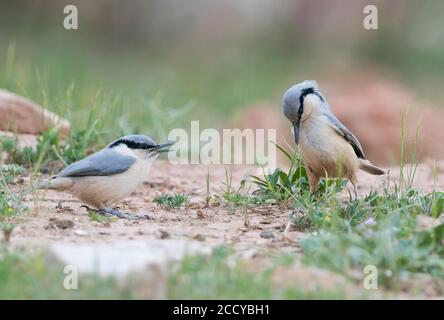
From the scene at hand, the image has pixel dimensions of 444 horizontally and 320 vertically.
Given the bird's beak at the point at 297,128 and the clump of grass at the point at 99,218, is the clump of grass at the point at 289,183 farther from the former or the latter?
the clump of grass at the point at 99,218

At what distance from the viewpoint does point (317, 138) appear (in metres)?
6.77

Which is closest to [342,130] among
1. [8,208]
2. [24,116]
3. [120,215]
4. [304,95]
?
[304,95]

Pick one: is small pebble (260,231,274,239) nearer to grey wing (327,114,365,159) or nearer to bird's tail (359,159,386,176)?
grey wing (327,114,365,159)

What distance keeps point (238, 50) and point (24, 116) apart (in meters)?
8.92

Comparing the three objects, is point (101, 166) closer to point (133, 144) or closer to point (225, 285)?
point (133, 144)

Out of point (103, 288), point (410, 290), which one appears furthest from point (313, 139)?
point (103, 288)

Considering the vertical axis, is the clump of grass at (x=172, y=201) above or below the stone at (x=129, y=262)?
below

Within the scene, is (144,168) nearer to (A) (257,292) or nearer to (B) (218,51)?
(A) (257,292)

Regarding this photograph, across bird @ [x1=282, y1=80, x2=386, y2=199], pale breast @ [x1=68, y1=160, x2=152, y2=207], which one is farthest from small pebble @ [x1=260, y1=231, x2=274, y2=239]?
pale breast @ [x1=68, y1=160, x2=152, y2=207]

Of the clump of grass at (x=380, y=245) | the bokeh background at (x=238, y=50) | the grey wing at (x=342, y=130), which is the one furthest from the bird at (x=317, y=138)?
the bokeh background at (x=238, y=50)

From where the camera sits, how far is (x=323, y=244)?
16.9 feet

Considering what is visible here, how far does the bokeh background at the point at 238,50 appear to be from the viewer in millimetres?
13453

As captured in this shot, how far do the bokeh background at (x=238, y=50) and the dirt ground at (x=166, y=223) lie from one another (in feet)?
14.8

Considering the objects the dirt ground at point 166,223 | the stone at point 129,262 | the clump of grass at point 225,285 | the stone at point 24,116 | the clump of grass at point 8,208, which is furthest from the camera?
the stone at point 24,116
